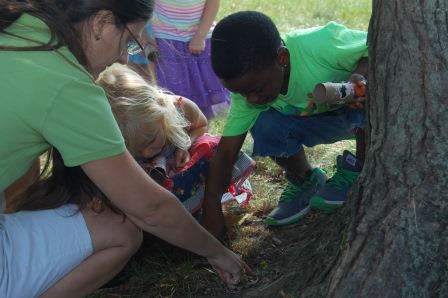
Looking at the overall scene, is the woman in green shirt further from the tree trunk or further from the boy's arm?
the tree trunk

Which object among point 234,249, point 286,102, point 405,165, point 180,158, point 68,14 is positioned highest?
point 68,14

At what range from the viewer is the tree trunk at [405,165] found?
1.66 m

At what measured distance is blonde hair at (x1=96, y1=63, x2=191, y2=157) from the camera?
7.92 feet

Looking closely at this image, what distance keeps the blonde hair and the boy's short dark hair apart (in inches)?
9.6

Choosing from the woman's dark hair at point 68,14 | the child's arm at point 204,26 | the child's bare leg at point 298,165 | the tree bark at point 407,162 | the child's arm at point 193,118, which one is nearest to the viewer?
the tree bark at point 407,162

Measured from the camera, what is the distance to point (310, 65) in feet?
8.61

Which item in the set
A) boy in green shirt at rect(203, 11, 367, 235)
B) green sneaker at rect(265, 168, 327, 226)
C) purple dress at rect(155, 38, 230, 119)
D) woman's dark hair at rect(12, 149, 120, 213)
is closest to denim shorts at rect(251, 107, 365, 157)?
boy in green shirt at rect(203, 11, 367, 235)

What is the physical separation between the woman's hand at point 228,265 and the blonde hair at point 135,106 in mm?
582

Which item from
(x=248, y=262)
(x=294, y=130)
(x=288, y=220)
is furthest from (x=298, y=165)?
(x=248, y=262)

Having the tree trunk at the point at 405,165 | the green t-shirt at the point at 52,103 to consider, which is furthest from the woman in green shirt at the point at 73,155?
the tree trunk at the point at 405,165

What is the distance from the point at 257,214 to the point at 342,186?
43 cm

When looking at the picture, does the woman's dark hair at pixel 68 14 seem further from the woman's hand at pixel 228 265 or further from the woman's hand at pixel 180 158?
the woman's hand at pixel 180 158

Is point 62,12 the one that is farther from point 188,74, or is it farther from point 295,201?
point 188,74

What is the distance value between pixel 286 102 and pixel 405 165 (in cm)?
102
